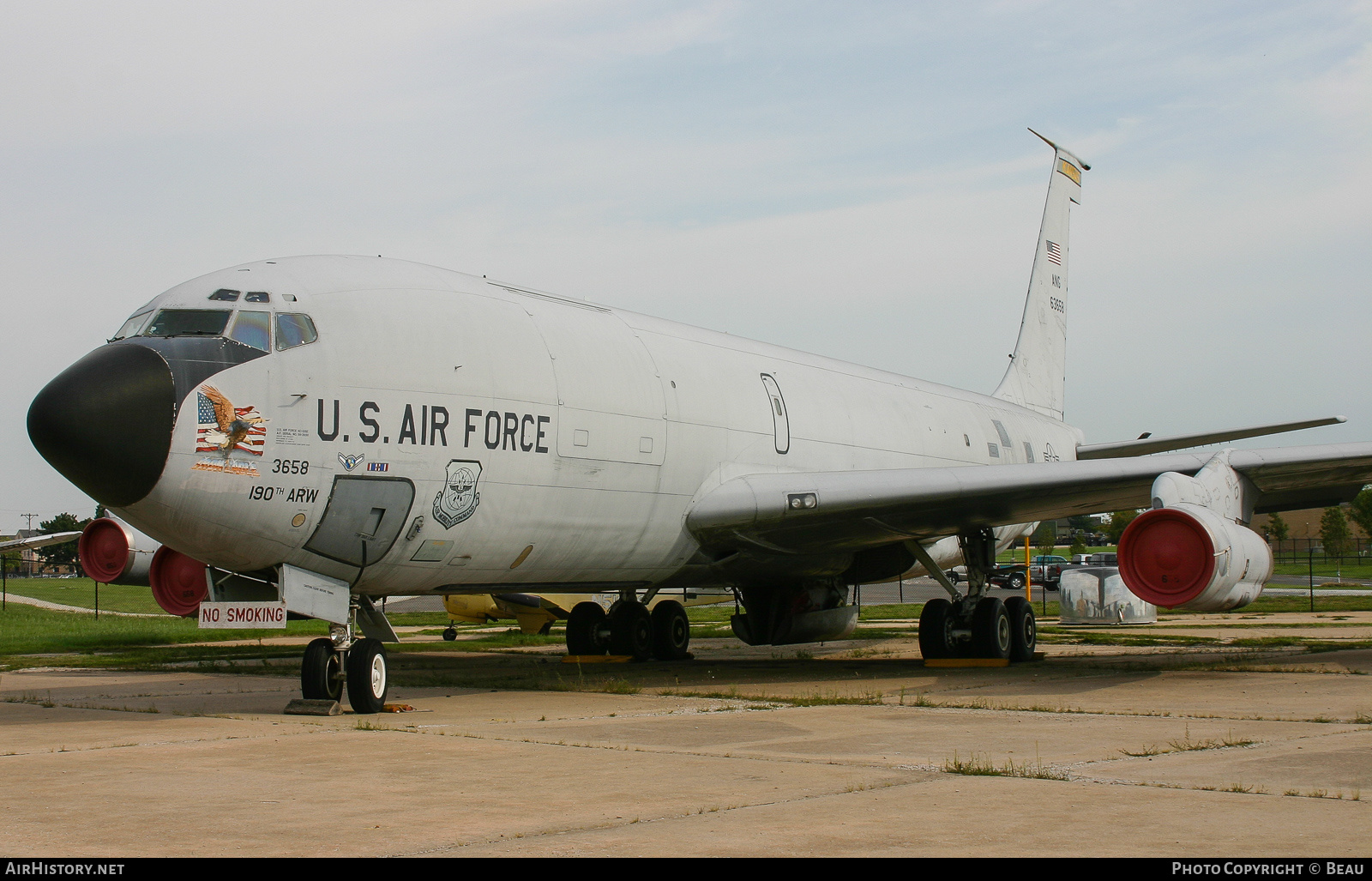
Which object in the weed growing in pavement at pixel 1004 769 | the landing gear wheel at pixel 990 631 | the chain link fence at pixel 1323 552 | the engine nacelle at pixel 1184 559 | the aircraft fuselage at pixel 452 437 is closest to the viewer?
the weed growing in pavement at pixel 1004 769

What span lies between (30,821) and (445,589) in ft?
21.6

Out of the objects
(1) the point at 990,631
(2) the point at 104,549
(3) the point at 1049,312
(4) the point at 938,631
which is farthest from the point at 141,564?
(3) the point at 1049,312

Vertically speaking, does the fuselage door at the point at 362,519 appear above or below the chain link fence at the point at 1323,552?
above

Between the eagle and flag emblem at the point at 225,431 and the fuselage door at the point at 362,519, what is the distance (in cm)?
76

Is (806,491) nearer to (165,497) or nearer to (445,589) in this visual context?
(445,589)

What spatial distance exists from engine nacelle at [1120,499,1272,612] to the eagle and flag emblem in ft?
25.7

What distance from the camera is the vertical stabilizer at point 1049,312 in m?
23.4

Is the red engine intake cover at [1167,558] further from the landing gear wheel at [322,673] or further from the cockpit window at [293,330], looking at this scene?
the cockpit window at [293,330]

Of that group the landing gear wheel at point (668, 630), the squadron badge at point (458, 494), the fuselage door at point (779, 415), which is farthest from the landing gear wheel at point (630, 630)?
the squadron badge at point (458, 494)

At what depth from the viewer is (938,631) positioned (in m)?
15.8

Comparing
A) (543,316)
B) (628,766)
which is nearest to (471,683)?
(543,316)

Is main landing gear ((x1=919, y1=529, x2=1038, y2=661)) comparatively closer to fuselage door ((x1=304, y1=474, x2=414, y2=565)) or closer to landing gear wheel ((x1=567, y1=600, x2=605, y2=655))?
landing gear wheel ((x1=567, y1=600, x2=605, y2=655))

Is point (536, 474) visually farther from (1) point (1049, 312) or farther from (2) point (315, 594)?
(1) point (1049, 312)

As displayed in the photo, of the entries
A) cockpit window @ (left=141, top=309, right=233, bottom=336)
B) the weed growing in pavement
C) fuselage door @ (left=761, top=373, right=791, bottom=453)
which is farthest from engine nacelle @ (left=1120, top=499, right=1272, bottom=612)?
cockpit window @ (left=141, top=309, right=233, bottom=336)
